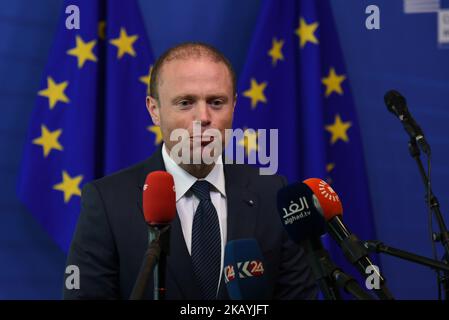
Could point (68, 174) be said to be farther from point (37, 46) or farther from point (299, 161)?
point (299, 161)

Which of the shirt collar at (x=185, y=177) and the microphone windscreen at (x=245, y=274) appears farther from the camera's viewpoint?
the shirt collar at (x=185, y=177)

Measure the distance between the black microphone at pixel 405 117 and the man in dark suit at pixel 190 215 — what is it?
0.53m

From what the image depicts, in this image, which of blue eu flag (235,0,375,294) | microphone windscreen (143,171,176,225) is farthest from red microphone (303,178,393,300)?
blue eu flag (235,0,375,294)

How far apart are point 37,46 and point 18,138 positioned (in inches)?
20.9

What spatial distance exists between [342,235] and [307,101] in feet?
7.24

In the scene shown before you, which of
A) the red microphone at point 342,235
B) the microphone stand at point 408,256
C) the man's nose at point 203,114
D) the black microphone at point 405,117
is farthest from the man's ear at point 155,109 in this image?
the microphone stand at point 408,256

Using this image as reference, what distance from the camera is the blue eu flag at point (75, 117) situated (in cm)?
326

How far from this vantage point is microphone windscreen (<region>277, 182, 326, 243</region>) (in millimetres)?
1186

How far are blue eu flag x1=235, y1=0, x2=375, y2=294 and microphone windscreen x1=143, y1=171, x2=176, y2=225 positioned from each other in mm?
1982

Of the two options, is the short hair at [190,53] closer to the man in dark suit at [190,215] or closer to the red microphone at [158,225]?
the man in dark suit at [190,215]

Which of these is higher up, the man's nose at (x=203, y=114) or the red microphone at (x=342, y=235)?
the man's nose at (x=203, y=114)

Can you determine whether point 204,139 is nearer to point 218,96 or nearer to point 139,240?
point 218,96

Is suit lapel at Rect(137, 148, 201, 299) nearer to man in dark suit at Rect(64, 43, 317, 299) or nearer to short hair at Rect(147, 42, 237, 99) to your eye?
man in dark suit at Rect(64, 43, 317, 299)

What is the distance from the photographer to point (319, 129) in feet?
10.9
